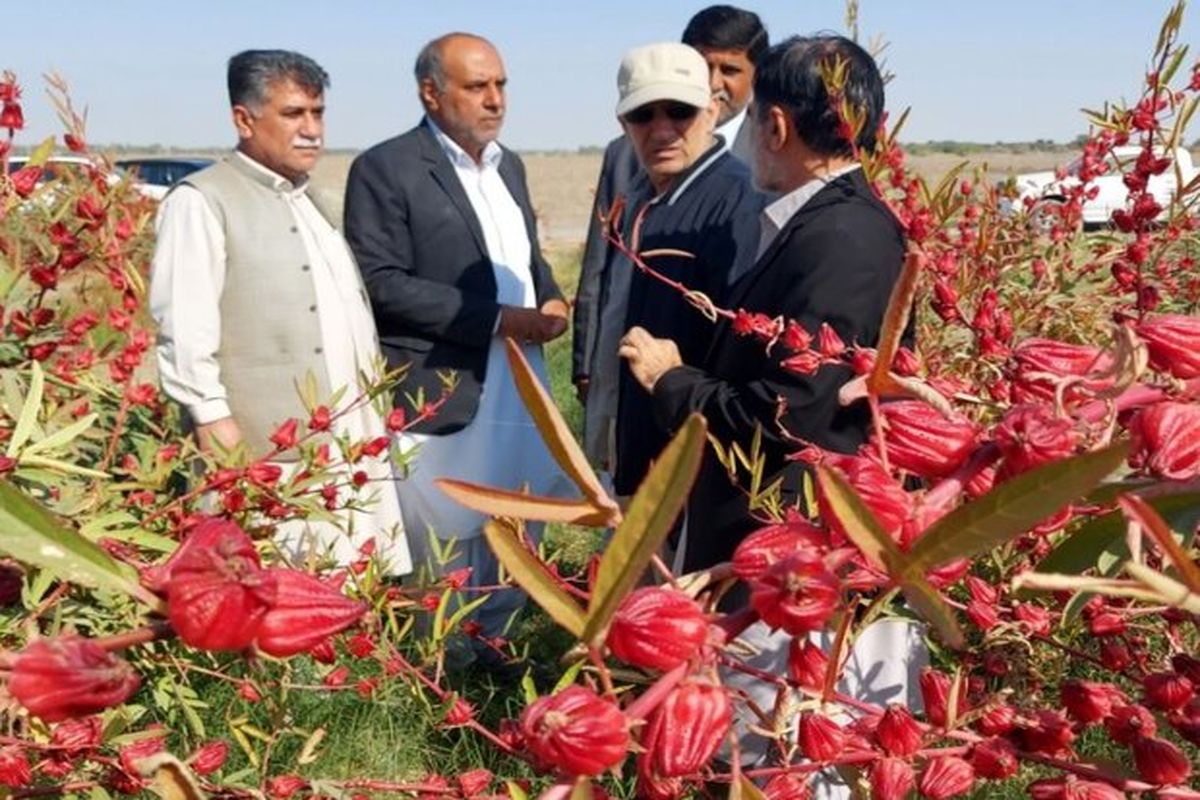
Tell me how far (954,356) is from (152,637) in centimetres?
213

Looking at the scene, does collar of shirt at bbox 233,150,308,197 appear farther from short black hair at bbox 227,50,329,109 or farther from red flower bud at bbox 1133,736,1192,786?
red flower bud at bbox 1133,736,1192,786

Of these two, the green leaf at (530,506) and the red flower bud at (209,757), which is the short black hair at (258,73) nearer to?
the red flower bud at (209,757)

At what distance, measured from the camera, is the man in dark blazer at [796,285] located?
1.90 metres

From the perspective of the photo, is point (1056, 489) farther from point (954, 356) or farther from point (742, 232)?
point (742, 232)

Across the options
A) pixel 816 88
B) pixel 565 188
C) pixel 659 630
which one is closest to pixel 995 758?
pixel 659 630

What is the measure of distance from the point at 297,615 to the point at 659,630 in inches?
5.4

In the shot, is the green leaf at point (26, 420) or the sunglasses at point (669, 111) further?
the sunglasses at point (669, 111)

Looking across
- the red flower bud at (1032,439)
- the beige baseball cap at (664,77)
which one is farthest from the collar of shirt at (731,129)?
the red flower bud at (1032,439)

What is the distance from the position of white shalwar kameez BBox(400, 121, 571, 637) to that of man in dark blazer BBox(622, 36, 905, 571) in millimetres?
1054

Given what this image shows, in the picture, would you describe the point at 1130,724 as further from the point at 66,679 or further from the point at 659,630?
the point at 66,679

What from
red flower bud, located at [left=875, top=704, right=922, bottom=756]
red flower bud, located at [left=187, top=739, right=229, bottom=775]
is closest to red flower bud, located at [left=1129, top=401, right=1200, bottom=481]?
red flower bud, located at [left=875, top=704, right=922, bottom=756]

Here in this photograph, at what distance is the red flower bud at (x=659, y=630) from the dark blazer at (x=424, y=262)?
2.61 metres

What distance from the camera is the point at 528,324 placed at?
3072 mm

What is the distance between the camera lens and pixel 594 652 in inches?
17.6
